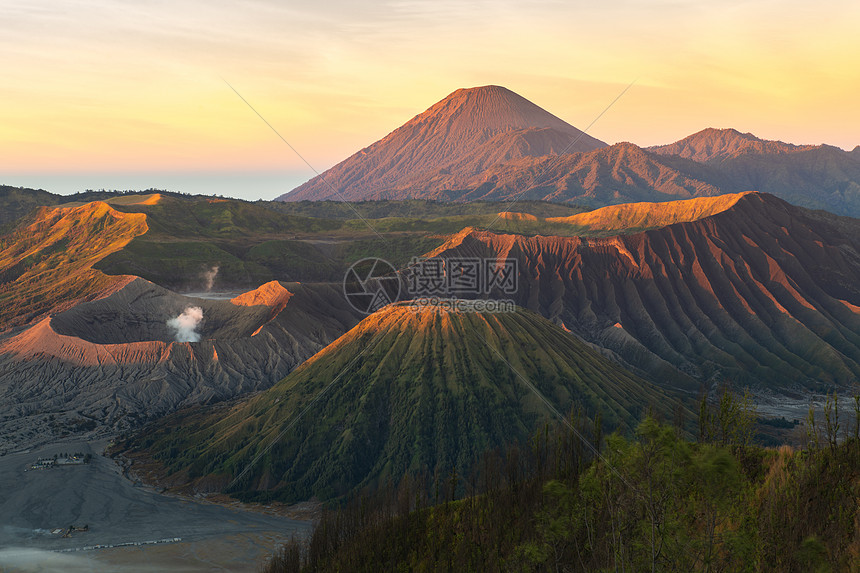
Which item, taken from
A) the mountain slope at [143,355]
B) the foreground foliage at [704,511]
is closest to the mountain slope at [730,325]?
the mountain slope at [143,355]

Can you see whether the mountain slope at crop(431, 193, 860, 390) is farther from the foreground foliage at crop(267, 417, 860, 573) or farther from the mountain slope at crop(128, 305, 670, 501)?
the foreground foliage at crop(267, 417, 860, 573)

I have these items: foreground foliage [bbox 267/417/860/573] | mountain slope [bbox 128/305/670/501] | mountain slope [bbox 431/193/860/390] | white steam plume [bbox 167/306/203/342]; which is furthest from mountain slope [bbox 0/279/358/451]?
foreground foliage [bbox 267/417/860/573]

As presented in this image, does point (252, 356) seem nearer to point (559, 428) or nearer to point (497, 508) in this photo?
point (559, 428)

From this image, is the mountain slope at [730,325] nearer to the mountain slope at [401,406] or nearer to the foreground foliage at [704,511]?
the mountain slope at [401,406]

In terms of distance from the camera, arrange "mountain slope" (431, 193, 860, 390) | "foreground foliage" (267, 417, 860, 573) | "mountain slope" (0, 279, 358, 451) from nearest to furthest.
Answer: "foreground foliage" (267, 417, 860, 573)
"mountain slope" (0, 279, 358, 451)
"mountain slope" (431, 193, 860, 390)

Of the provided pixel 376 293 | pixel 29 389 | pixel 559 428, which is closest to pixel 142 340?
pixel 29 389
